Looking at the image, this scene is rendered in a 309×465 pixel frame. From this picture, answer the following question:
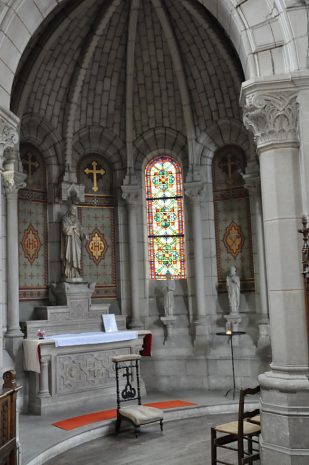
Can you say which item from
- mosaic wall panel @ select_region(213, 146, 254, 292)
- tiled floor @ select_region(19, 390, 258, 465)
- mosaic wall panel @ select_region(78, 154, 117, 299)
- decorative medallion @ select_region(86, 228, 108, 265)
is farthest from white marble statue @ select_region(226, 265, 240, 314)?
decorative medallion @ select_region(86, 228, 108, 265)

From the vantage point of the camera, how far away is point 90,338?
992 centimetres

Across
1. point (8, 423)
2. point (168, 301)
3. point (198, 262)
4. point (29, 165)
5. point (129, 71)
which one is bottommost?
point (8, 423)

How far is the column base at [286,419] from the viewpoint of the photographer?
539 centimetres

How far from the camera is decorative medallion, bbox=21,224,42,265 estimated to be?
36.4ft

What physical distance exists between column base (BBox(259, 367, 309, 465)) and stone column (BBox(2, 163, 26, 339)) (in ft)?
18.6

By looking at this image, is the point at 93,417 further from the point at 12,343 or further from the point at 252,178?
the point at 252,178

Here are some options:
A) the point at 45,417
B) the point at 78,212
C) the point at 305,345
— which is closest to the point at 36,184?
the point at 78,212

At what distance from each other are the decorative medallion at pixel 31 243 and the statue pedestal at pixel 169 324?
116 inches

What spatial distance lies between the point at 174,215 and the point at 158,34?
12.9 feet

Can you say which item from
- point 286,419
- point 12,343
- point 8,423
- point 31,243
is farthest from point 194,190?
point 8,423

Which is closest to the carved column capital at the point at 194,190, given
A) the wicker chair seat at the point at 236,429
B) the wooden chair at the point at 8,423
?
the wicker chair seat at the point at 236,429

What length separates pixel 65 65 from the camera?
11539mm

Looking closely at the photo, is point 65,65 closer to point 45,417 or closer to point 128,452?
point 45,417

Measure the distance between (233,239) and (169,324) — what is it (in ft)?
7.43
